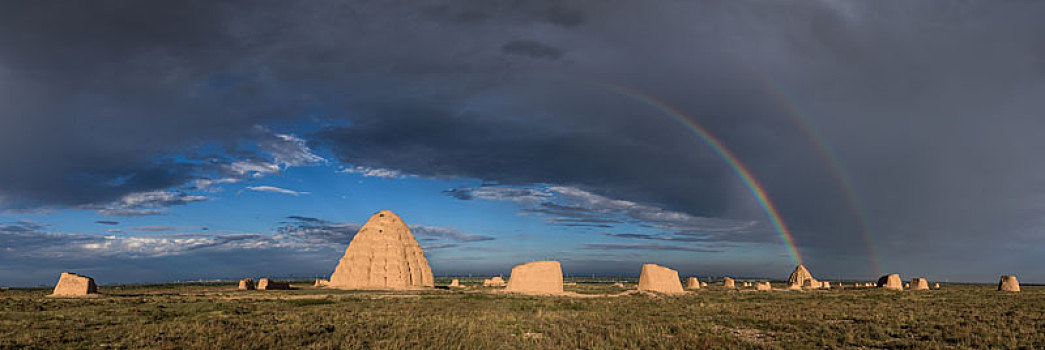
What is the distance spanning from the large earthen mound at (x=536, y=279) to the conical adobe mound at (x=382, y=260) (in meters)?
28.9

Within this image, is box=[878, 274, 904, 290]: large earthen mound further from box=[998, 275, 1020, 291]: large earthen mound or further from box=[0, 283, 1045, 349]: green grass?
box=[0, 283, 1045, 349]: green grass

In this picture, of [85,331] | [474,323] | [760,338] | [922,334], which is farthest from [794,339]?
[85,331]

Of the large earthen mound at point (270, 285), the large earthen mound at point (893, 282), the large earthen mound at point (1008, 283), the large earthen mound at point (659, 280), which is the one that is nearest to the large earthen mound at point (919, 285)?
the large earthen mound at point (893, 282)

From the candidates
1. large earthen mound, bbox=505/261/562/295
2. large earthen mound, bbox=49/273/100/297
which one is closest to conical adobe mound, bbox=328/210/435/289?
large earthen mound, bbox=505/261/562/295

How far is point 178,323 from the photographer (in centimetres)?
2438

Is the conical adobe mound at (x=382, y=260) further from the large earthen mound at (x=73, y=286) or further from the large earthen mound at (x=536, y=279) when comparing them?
the large earthen mound at (x=73, y=286)

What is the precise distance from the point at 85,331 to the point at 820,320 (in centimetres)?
3308

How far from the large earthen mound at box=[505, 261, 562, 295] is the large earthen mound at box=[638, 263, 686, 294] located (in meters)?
9.83

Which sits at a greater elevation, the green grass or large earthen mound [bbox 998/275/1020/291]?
the green grass

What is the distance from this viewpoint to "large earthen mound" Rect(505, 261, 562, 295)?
51.6 meters

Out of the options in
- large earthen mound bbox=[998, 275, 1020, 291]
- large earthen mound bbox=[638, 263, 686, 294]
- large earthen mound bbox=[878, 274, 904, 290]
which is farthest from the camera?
large earthen mound bbox=[878, 274, 904, 290]

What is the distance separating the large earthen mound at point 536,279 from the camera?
5162 cm

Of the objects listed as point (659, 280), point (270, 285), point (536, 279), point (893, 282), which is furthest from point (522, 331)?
point (893, 282)

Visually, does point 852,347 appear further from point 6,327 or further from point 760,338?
point 6,327
